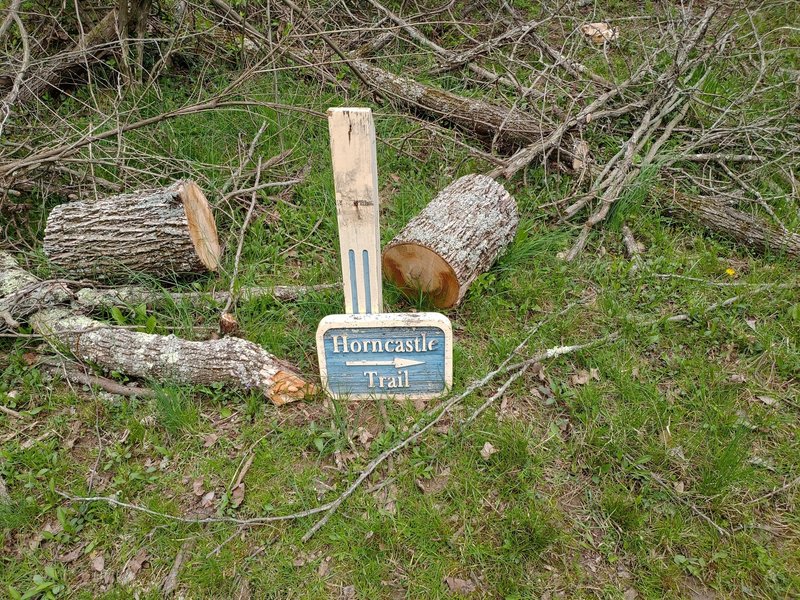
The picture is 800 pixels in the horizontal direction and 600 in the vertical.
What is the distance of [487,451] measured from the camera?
267cm

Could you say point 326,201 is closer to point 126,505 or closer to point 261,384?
point 261,384

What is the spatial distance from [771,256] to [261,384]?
3095mm

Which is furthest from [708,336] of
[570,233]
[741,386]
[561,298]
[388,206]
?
[388,206]

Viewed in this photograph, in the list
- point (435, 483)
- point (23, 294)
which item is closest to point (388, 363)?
point (435, 483)

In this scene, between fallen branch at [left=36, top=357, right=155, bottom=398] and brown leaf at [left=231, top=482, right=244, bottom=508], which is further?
fallen branch at [left=36, top=357, right=155, bottom=398]

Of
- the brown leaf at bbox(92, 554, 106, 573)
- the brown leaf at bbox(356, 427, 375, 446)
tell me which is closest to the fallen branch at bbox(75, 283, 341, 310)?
the brown leaf at bbox(356, 427, 375, 446)

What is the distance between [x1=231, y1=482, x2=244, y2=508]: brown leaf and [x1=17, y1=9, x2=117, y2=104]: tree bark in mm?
3468

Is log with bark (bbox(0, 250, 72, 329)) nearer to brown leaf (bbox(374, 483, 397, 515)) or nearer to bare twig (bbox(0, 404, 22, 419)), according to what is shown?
bare twig (bbox(0, 404, 22, 419))

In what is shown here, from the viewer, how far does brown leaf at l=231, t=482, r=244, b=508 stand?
253 centimetres

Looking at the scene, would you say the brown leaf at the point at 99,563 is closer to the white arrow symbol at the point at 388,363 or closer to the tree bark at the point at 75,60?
Result: the white arrow symbol at the point at 388,363

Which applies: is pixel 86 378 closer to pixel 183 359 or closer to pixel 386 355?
pixel 183 359

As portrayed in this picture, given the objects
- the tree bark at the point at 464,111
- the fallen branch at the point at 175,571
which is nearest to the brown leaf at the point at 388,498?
the fallen branch at the point at 175,571

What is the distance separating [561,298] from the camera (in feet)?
11.2

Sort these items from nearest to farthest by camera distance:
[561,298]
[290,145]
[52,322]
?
1. [52,322]
2. [561,298]
3. [290,145]
